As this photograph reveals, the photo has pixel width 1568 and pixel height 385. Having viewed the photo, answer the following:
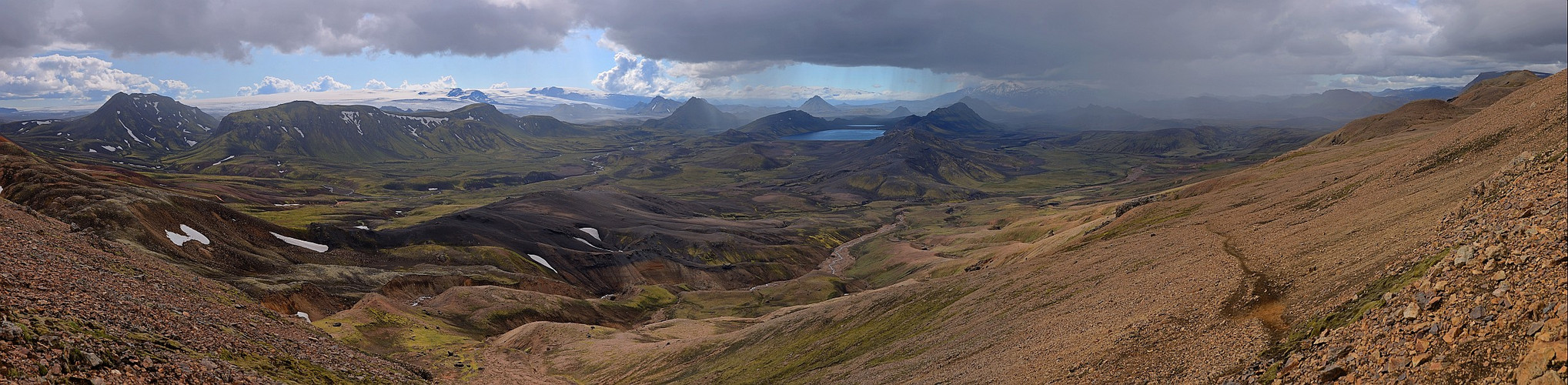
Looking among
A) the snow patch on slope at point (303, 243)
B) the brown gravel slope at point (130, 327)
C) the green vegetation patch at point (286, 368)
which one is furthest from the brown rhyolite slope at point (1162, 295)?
the snow patch on slope at point (303, 243)

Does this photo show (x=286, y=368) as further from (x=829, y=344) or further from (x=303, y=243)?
(x=303, y=243)

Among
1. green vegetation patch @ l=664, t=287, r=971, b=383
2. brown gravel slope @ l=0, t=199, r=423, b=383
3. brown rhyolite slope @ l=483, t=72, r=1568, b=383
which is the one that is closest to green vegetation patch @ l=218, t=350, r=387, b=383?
brown gravel slope @ l=0, t=199, r=423, b=383

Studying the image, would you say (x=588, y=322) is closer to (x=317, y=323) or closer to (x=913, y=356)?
(x=317, y=323)

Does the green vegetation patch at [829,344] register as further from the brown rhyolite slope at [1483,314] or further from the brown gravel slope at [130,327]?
the brown rhyolite slope at [1483,314]

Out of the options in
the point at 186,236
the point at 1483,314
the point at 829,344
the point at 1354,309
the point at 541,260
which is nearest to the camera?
the point at 1483,314

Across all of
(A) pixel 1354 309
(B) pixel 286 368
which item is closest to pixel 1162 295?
(A) pixel 1354 309

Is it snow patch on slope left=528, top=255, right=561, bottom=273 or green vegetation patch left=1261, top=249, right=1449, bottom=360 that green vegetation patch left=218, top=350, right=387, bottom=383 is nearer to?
green vegetation patch left=1261, top=249, right=1449, bottom=360

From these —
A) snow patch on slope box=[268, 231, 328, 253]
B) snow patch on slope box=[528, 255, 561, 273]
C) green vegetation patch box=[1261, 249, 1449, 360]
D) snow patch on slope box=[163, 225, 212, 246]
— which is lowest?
snow patch on slope box=[528, 255, 561, 273]
